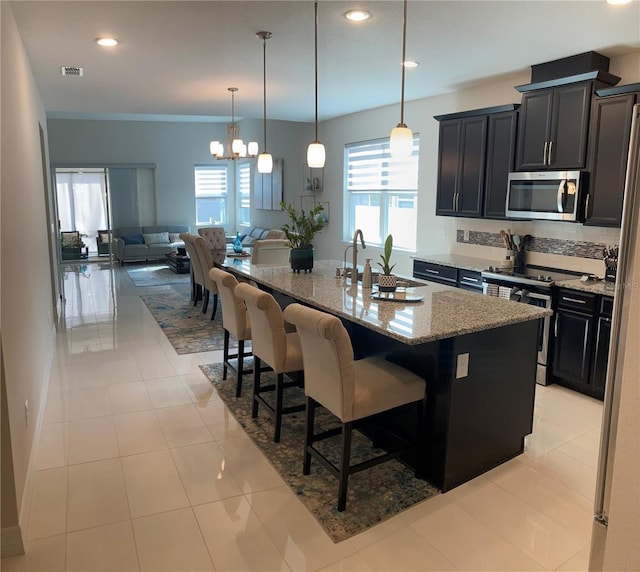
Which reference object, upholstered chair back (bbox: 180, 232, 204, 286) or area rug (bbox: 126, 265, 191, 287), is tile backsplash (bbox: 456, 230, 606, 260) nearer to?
upholstered chair back (bbox: 180, 232, 204, 286)

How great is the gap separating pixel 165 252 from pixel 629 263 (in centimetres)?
1118

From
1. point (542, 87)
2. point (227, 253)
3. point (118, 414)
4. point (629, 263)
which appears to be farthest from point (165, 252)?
point (629, 263)

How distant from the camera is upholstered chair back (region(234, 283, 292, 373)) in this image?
313cm

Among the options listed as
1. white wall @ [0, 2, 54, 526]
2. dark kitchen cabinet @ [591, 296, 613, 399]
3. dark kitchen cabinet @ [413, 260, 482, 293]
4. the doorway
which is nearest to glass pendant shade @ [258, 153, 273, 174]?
white wall @ [0, 2, 54, 526]

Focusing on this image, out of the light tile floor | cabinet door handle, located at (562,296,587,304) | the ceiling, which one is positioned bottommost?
the light tile floor

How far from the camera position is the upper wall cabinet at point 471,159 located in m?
4.92

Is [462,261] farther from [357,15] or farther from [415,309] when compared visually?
[357,15]

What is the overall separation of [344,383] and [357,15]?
2428 mm

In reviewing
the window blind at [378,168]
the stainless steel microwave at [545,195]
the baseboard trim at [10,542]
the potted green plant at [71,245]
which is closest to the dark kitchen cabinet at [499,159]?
the stainless steel microwave at [545,195]

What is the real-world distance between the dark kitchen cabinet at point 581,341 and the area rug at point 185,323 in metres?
3.09

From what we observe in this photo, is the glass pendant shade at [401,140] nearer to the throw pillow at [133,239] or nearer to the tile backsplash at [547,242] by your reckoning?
the tile backsplash at [547,242]

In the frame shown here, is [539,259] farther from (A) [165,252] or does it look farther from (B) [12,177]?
(A) [165,252]

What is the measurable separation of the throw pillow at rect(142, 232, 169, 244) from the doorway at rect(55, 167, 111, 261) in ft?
2.63

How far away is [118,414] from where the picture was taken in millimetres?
3703
